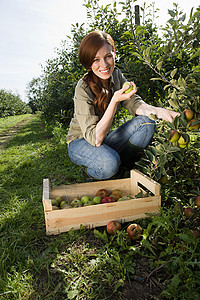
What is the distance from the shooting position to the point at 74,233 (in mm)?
1822

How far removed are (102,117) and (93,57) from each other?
0.51 meters

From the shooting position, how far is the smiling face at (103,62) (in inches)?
81.8

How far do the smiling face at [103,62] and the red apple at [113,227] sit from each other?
1.22 m

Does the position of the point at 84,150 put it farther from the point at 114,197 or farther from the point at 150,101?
the point at 150,101

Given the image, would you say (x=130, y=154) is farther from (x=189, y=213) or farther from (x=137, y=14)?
(x=137, y=14)

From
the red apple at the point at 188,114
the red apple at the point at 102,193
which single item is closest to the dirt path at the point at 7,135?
the red apple at the point at 102,193

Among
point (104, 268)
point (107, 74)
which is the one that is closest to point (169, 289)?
point (104, 268)

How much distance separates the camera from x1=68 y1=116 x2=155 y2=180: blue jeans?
7.55 ft

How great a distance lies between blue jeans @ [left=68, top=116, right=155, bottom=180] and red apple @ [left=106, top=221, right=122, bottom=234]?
633mm

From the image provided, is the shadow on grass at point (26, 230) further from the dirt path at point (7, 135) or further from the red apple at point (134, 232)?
the dirt path at point (7, 135)

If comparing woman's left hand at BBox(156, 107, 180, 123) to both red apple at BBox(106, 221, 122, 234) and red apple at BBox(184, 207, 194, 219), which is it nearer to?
red apple at BBox(184, 207, 194, 219)

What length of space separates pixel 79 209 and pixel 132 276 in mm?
582

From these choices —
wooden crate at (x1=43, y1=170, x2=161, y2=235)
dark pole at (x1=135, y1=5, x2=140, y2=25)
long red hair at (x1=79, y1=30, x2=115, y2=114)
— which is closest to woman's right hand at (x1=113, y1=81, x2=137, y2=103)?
long red hair at (x1=79, y1=30, x2=115, y2=114)

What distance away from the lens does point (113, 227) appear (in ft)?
5.71
